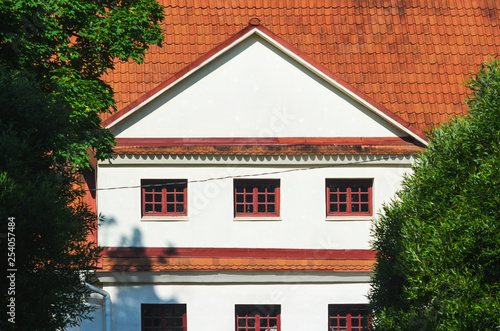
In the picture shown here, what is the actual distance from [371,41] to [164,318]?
11611 mm

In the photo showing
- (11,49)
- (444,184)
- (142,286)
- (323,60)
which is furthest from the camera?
(323,60)

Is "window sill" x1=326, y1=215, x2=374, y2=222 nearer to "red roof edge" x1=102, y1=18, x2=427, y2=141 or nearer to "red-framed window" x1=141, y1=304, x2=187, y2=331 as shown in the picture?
"red roof edge" x1=102, y1=18, x2=427, y2=141

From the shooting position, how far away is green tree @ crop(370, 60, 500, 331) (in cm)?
1284

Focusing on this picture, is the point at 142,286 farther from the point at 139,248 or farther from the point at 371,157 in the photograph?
the point at 371,157

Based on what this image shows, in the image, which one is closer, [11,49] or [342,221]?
[11,49]

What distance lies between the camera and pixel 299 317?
21656mm

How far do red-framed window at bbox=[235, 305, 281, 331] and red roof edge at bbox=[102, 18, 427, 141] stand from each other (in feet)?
22.0

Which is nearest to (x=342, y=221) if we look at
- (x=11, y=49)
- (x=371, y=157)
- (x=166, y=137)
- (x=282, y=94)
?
(x=371, y=157)

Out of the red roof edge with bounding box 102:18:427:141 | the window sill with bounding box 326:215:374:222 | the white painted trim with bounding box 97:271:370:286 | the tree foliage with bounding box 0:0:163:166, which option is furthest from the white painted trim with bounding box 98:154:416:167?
the tree foliage with bounding box 0:0:163:166

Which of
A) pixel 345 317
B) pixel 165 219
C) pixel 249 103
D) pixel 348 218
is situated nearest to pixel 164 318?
pixel 165 219

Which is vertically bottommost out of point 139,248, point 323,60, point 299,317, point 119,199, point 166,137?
point 299,317

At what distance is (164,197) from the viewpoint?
2180 centimetres

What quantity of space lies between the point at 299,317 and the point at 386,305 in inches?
248

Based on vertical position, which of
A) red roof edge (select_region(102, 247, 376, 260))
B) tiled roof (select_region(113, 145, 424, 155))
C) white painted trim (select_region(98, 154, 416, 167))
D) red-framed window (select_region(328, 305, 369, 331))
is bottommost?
red-framed window (select_region(328, 305, 369, 331))
